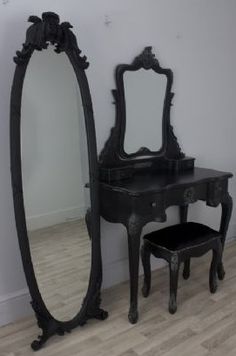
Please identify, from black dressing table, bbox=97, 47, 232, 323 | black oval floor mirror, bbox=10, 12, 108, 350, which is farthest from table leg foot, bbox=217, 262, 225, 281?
black oval floor mirror, bbox=10, 12, 108, 350

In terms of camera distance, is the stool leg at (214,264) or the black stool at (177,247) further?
the stool leg at (214,264)

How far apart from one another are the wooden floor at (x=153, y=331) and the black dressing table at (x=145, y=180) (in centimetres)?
14

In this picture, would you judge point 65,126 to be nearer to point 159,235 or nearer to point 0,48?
point 0,48

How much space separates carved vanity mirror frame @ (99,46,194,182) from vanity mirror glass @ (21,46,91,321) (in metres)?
0.31

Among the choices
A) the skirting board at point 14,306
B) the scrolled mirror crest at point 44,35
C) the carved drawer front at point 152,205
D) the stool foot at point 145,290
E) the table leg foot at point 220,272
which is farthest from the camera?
the table leg foot at point 220,272

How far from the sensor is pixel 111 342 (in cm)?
191

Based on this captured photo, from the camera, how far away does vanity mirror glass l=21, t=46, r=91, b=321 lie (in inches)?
71.8

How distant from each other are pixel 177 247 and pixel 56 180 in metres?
0.83

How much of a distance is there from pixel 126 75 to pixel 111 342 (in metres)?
1.62

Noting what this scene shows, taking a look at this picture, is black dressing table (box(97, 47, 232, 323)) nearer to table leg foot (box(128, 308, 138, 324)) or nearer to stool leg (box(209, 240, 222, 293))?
table leg foot (box(128, 308, 138, 324))

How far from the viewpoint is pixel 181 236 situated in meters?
2.24

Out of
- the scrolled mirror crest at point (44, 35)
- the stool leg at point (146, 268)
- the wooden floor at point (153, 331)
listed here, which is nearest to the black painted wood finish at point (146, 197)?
the wooden floor at point (153, 331)

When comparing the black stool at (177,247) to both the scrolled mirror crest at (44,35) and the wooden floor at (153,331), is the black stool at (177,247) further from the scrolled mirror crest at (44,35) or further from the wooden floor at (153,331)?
the scrolled mirror crest at (44,35)

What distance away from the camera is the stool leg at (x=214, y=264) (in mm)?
2318
